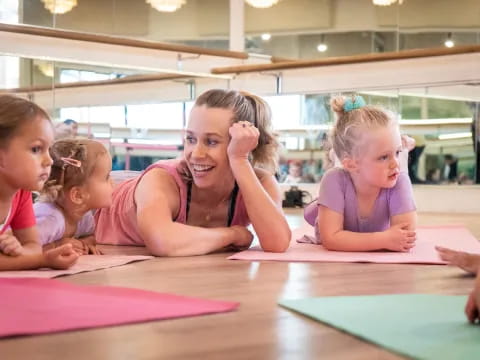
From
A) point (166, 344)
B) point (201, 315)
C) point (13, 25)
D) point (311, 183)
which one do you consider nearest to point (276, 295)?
point (201, 315)

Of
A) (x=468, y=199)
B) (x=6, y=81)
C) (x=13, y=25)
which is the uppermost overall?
(x=13, y=25)

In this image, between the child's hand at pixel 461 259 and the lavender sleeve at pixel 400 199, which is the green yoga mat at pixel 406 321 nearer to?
the child's hand at pixel 461 259

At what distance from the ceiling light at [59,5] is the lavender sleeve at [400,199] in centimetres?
268

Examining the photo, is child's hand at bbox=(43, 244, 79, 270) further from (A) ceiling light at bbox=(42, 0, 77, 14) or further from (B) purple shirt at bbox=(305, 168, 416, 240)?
(A) ceiling light at bbox=(42, 0, 77, 14)

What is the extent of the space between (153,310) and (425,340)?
0.35m

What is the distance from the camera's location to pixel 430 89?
403 cm

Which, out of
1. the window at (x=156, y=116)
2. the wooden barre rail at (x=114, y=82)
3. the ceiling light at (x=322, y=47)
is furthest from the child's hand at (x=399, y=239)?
the ceiling light at (x=322, y=47)

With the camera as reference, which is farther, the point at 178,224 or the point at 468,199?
the point at 468,199

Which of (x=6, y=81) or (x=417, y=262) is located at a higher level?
(x=6, y=81)

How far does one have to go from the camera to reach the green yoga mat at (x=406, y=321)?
0.73 metres

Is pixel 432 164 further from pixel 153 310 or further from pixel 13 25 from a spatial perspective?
pixel 153 310

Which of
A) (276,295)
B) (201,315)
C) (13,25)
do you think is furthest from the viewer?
(13,25)

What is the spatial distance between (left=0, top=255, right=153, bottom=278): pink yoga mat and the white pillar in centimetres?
326

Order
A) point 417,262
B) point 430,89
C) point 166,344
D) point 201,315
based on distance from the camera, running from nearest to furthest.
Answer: point 166,344 < point 201,315 < point 417,262 < point 430,89
